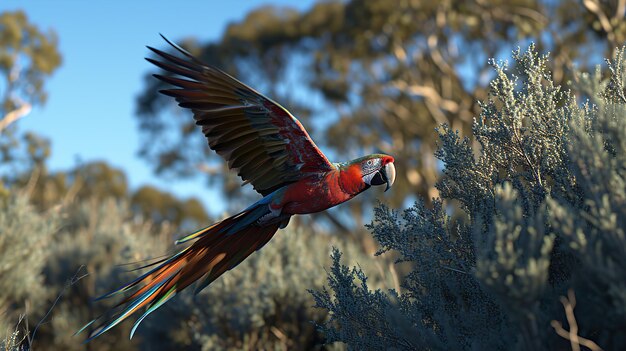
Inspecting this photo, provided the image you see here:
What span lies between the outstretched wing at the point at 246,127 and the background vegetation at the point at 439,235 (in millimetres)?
599

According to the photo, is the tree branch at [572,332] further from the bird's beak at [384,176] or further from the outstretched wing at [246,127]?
the outstretched wing at [246,127]

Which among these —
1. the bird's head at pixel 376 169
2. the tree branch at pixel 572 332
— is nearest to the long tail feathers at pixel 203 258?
the bird's head at pixel 376 169

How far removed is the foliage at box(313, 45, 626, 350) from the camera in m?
2.30

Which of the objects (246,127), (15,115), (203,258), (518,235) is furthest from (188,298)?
(15,115)

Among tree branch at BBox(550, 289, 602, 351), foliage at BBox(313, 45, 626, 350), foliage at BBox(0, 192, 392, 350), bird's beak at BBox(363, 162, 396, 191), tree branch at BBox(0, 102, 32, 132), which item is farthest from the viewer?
tree branch at BBox(0, 102, 32, 132)

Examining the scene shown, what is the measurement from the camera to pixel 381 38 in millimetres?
17438

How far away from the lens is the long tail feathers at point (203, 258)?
3.45 metres

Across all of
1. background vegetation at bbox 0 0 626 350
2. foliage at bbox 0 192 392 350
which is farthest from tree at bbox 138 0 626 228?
foliage at bbox 0 192 392 350

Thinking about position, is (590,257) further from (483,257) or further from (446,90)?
(446,90)

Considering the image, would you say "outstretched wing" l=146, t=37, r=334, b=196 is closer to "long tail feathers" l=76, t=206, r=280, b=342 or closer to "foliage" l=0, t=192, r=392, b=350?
"long tail feathers" l=76, t=206, r=280, b=342

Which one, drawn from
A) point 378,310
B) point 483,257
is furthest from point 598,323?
point 378,310

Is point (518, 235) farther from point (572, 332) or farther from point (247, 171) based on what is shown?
point (247, 171)

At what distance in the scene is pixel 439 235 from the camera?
10.9 feet

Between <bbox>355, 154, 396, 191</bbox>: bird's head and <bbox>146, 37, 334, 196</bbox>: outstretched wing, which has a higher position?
<bbox>146, 37, 334, 196</bbox>: outstretched wing
